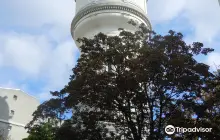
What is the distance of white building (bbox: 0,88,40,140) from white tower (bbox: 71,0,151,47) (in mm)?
9870

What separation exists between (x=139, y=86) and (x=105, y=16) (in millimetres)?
8600

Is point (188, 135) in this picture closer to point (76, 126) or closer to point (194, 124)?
point (194, 124)

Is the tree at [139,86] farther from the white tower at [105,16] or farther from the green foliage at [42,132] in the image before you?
the white tower at [105,16]

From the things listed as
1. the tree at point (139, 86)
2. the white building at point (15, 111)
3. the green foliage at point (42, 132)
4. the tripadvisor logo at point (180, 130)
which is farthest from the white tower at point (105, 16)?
the white building at point (15, 111)

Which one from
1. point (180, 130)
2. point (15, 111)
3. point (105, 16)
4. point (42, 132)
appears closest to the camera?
point (180, 130)

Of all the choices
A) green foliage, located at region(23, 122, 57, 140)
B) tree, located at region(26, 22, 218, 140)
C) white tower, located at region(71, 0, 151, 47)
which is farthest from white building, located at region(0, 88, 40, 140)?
tree, located at region(26, 22, 218, 140)

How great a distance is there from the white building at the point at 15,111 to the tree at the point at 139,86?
14.4 metres

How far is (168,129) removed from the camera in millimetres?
11586

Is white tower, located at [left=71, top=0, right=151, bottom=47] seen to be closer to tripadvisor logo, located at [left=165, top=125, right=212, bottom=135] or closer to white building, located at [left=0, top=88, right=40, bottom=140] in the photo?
tripadvisor logo, located at [left=165, top=125, right=212, bottom=135]

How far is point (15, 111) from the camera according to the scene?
26516 mm

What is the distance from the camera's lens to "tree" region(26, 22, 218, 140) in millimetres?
11570

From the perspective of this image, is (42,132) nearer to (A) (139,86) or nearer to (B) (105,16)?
(B) (105,16)

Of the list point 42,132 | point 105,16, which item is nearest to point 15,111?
point 42,132

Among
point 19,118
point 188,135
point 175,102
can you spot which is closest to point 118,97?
point 175,102
